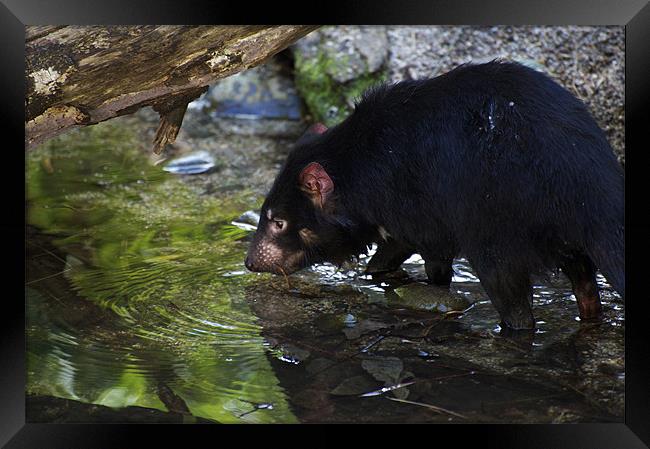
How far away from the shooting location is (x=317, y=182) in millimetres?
5262

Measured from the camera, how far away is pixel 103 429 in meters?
3.79

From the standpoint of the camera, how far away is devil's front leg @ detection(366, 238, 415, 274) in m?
5.68

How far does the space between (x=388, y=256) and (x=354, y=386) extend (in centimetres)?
159

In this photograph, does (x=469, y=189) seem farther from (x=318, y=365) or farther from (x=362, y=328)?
(x=318, y=365)

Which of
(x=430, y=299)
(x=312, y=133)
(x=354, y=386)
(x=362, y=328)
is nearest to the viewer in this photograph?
(x=354, y=386)

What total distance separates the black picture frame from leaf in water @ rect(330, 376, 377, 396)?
1.53 ft

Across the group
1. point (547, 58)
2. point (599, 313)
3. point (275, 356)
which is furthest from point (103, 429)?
point (547, 58)

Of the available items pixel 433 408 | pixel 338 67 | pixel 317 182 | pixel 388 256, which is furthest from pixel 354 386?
pixel 338 67

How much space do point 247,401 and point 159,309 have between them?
4.25ft

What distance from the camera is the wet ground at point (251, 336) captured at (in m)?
4.12

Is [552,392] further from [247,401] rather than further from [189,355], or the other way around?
[189,355]

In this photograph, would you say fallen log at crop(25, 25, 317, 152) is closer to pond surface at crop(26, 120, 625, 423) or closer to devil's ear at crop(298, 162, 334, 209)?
devil's ear at crop(298, 162, 334, 209)

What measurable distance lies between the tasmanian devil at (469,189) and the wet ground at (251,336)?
273mm
